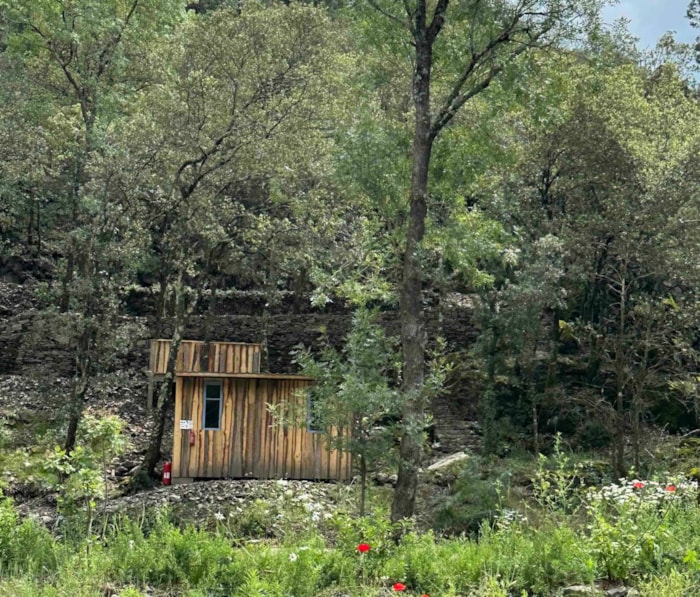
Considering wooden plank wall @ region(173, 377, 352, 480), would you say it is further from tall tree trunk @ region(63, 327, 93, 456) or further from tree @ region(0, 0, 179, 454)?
tree @ region(0, 0, 179, 454)

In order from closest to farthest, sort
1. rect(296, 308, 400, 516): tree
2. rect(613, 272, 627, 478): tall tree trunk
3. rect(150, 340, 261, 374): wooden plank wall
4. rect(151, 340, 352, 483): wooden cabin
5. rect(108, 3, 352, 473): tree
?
rect(296, 308, 400, 516): tree < rect(613, 272, 627, 478): tall tree trunk < rect(151, 340, 352, 483): wooden cabin < rect(108, 3, 352, 473): tree < rect(150, 340, 261, 374): wooden plank wall

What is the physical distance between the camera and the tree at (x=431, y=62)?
8969 millimetres

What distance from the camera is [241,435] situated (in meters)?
14.4

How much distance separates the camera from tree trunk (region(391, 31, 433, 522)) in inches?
338

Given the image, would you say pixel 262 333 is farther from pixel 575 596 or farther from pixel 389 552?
pixel 575 596

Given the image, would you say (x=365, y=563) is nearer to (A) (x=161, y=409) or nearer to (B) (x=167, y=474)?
(B) (x=167, y=474)

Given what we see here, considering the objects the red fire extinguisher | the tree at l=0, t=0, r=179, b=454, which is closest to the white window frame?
the red fire extinguisher

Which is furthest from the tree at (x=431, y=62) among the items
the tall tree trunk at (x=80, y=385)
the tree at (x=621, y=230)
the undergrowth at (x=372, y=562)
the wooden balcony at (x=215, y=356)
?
the wooden balcony at (x=215, y=356)

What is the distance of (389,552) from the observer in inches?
262

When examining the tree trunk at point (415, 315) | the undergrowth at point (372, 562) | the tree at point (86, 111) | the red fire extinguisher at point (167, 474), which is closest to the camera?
the undergrowth at point (372, 562)

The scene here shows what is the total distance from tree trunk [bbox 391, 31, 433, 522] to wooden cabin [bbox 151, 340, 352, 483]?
5216 mm

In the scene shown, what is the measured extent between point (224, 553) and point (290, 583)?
0.79 metres

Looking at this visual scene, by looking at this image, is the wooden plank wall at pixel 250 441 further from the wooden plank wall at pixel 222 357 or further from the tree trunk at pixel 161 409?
the wooden plank wall at pixel 222 357

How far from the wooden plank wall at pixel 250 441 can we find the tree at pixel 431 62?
5501mm
